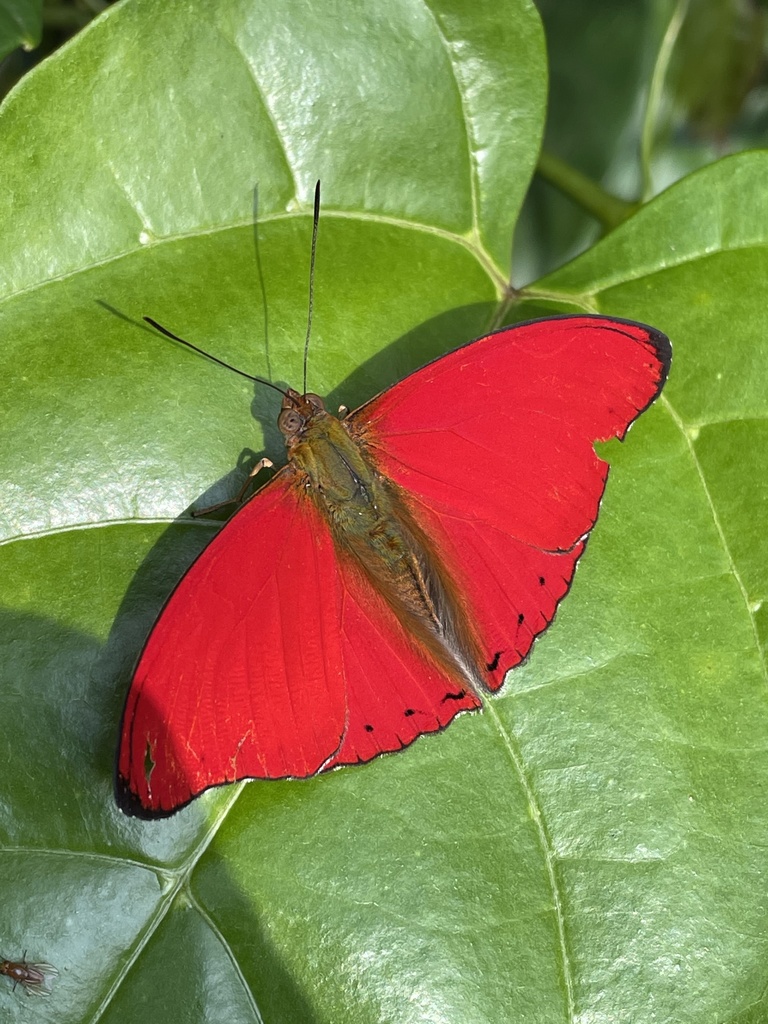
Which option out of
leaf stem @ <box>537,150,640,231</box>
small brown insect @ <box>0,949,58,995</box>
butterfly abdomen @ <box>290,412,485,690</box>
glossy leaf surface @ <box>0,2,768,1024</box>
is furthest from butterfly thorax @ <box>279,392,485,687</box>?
leaf stem @ <box>537,150,640,231</box>

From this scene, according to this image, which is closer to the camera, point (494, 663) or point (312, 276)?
point (494, 663)

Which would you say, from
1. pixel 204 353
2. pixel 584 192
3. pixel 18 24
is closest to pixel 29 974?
pixel 204 353

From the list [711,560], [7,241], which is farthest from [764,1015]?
[7,241]

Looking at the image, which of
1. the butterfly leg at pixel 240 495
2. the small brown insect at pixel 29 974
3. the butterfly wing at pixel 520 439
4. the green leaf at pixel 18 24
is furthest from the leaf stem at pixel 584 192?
the small brown insect at pixel 29 974

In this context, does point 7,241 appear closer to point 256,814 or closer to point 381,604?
point 381,604

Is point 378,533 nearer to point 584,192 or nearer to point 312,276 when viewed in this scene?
point 312,276

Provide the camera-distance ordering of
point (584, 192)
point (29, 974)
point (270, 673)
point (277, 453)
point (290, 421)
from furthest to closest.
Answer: point (584, 192)
point (277, 453)
point (290, 421)
point (270, 673)
point (29, 974)

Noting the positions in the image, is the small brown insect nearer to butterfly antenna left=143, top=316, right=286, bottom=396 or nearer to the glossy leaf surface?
the glossy leaf surface
